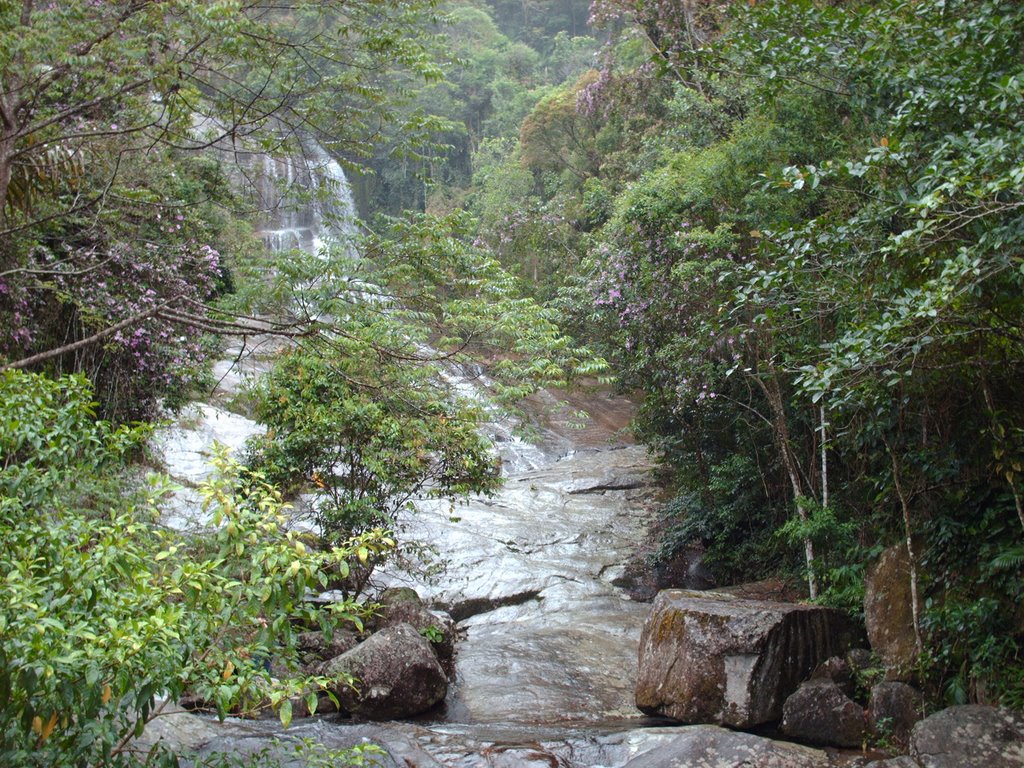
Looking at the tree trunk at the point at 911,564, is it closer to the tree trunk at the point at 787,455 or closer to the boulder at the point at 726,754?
the boulder at the point at 726,754

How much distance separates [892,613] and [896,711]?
0.83 metres

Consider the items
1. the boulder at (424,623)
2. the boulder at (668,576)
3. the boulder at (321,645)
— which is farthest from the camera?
the boulder at (668,576)

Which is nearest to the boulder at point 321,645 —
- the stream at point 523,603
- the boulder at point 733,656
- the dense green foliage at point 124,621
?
the stream at point 523,603

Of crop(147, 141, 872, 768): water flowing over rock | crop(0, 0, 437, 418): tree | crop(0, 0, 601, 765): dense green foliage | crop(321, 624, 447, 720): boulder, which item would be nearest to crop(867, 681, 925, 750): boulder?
crop(147, 141, 872, 768): water flowing over rock

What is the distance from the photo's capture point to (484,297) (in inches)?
271

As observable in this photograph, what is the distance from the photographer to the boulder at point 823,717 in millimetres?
5469

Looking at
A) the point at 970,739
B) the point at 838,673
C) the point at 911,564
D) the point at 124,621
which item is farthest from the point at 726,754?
the point at 124,621

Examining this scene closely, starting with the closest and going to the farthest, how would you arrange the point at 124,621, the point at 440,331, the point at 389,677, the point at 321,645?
the point at 124,621 < the point at 389,677 < the point at 321,645 < the point at 440,331

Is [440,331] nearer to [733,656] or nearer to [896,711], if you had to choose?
[733,656]

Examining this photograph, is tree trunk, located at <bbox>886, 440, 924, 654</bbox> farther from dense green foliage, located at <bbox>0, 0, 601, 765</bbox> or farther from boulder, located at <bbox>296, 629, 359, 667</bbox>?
boulder, located at <bbox>296, 629, 359, 667</bbox>

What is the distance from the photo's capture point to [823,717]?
18.2 feet

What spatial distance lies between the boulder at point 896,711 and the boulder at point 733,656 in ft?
1.90

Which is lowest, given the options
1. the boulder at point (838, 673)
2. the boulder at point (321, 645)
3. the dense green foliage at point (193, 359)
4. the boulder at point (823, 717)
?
the boulder at point (823, 717)

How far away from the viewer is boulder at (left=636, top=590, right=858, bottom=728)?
584 cm
